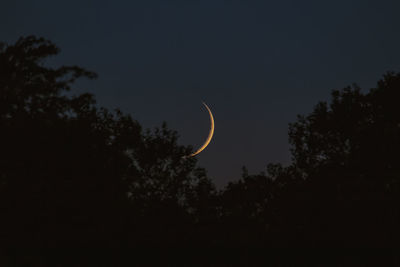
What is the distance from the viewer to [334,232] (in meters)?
28.1

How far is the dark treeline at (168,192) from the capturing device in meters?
12.5

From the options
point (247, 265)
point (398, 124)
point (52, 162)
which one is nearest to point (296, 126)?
point (398, 124)

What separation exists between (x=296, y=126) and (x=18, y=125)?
85.9ft

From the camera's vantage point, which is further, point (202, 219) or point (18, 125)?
point (202, 219)

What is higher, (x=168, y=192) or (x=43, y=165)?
(x=168, y=192)

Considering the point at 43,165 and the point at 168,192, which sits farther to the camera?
the point at 168,192

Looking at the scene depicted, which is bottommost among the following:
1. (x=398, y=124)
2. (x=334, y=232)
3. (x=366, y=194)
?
(x=334, y=232)

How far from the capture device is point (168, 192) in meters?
36.7

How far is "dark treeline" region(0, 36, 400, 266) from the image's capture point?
40.9 feet

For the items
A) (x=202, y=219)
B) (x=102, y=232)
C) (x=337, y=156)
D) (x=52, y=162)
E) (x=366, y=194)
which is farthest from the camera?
(x=202, y=219)

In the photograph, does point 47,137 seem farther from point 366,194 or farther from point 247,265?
point 366,194

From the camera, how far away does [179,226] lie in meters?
32.9

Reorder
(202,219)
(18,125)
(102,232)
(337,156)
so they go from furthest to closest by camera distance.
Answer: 1. (202,219)
2. (337,156)
3. (102,232)
4. (18,125)

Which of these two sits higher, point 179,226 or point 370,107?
point 370,107
